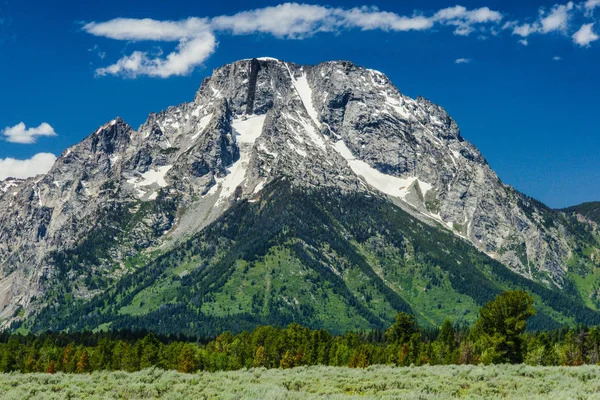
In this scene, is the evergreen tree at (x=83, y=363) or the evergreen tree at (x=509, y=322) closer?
the evergreen tree at (x=509, y=322)

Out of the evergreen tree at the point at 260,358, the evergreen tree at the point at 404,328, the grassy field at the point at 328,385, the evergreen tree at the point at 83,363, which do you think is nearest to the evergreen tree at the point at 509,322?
the grassy field at the point at 328,385

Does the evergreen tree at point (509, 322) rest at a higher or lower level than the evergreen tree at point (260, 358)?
higher

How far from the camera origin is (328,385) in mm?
34875

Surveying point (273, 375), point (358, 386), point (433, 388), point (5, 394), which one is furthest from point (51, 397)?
point (433, 388)

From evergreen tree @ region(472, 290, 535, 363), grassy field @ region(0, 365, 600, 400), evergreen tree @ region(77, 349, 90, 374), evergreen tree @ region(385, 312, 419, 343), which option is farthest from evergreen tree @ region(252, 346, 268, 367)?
grassy field @ region(0, 365, 600, 400)

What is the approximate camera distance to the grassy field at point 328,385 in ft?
98.1

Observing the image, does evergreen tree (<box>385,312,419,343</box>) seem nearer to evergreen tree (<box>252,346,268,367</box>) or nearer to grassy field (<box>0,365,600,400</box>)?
evergreen tree (<box>252,346,268,367</box>)

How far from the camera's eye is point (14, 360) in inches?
5438

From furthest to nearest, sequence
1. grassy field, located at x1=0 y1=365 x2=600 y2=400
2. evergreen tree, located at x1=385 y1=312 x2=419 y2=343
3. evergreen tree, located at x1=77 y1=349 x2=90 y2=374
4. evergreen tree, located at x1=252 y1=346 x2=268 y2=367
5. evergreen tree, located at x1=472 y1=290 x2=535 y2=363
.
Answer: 1. evergreen tree, located at x1=77 y1=349 x2=90 y2=374
2. evergreen tree, located at x1=252 y1=346 x2=268 y2=367
3. evergreen tree, located at x1=385 y1=312 x2=419 y2=343
4. evergreen tree, located at x1=472 y1=290 x2=535 y2=363
5. grassy field, located at x1=0 y1=365 x2=600 y2=400

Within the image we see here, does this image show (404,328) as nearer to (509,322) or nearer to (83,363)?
(509,322)

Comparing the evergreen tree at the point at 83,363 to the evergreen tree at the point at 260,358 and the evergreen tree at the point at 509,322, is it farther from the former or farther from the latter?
the evergreen tree at the point at 509,322

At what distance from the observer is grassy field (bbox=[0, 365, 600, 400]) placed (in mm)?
29892

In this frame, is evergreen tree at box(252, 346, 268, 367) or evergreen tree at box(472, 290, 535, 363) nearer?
evergreen tree at box(472, 290, 535, 363)

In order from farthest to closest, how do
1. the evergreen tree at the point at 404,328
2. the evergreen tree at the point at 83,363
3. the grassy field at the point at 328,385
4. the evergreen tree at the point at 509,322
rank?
Result: the evergreen tree at the point at 83,363, the evergreen tree at the point at 404,328, the evergreen tree at the point at 509,322, the grassy field at the point at 328,385
